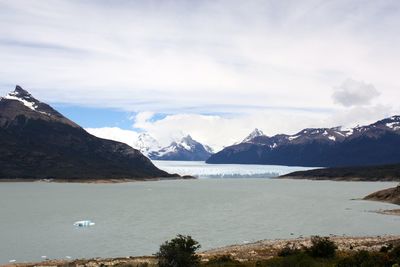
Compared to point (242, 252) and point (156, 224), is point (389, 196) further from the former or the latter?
point (242, 252)

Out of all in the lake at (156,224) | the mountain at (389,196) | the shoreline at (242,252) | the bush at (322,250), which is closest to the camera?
the bush at (322,250)

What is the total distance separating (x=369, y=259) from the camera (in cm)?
3591

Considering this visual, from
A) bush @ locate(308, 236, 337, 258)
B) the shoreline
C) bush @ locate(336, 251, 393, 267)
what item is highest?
bush @ locate(336, 251, 393, 267)

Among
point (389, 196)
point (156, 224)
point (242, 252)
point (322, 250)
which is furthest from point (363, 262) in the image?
point (389, 196)

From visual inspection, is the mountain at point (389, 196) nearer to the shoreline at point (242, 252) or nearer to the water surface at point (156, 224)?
the water surface at point (156, 224)

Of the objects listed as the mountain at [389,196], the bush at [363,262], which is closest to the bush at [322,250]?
the bush at [363,262]

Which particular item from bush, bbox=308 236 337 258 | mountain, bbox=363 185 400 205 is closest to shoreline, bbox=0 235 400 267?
bush, bbox=308 236 337 258

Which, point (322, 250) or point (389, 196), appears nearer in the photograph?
point (322, 250)

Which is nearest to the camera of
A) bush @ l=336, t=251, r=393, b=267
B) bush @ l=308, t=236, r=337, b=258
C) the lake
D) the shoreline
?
bush @ l=336, t=251, r=393, b=267

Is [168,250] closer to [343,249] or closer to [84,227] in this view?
[343,249]

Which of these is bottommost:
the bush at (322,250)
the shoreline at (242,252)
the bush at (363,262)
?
the shoreline at (242,252)

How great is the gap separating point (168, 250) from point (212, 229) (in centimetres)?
4601

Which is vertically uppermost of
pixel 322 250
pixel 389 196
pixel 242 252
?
pixel 389 196

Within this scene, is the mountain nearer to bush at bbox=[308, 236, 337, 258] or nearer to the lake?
the lake
